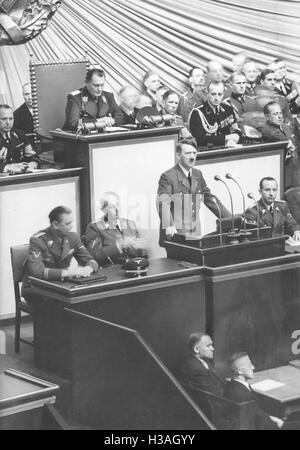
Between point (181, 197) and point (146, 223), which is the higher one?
point (181, 197)

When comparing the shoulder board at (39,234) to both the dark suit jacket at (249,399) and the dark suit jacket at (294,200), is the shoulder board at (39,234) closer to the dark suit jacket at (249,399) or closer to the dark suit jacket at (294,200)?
the dark suit jacket at (249,399)

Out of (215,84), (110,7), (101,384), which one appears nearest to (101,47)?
(110,7)

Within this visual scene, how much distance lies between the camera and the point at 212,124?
6973 mm

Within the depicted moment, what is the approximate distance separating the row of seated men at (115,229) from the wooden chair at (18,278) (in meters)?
0.03

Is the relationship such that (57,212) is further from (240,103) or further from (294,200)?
(294,200)

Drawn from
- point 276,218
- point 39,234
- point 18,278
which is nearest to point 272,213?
point 276,218

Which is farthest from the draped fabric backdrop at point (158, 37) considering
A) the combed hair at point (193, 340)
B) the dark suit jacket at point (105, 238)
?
the combed hair at point (193, 340)

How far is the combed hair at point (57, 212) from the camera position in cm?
644

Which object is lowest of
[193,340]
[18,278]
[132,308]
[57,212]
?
[193,340]

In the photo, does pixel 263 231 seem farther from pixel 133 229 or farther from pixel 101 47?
pixel 101 47

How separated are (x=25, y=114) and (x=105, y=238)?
2.58 feet

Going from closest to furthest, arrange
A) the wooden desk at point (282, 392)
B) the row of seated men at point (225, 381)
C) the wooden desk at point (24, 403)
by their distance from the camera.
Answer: the wooden desk at point (24, 403) < the row of seated men at point (225, 381) < the wooden desk at point (282, 392)

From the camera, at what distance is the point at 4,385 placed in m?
6.23

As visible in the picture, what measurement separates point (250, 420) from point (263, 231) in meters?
1.08
